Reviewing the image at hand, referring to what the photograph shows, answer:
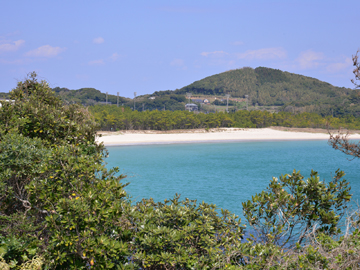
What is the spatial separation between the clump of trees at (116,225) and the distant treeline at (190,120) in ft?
125

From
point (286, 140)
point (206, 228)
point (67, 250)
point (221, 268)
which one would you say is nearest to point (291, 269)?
point (221, 268)

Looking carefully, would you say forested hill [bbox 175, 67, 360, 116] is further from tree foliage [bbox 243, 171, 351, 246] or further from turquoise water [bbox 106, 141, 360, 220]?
tree foliage [bbox 243, 171, 351, 246]

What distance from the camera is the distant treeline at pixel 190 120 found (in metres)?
48.8

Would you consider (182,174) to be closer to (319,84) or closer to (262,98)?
(262,98)

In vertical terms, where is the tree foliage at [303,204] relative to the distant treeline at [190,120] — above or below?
below

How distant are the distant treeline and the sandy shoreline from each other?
1.87 m

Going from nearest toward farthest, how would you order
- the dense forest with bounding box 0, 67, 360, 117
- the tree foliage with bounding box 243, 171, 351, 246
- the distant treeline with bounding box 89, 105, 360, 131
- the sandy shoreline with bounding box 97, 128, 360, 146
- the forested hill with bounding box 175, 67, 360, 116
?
the tree foliage with bounding box 243, 171, 351, 246 → the sandy shoreline with bounding box 97, 128, 360, 146 → the distant treeline with bounding box 89, 105, 360, 131 → the dense forest with bounding box 0, 67, 360, 117 → the forested hill with bounding box 175, 67, 360, 116

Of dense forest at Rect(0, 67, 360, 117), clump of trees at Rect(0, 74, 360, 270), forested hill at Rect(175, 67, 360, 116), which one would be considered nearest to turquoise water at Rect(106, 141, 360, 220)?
clump of trees at Rect(0, 74, 360, 270)

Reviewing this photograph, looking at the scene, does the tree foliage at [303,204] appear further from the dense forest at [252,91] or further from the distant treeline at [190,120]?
the dense forest at [252,91]

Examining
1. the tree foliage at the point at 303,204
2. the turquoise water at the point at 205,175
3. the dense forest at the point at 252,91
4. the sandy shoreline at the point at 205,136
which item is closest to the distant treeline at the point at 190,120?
the sandy shoreline at the point at 205,136

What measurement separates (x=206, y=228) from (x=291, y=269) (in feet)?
3.60

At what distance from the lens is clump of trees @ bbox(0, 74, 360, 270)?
331 cm

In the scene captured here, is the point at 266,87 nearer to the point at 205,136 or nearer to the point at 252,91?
the point at 252,91

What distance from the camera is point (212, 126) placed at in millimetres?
57500
